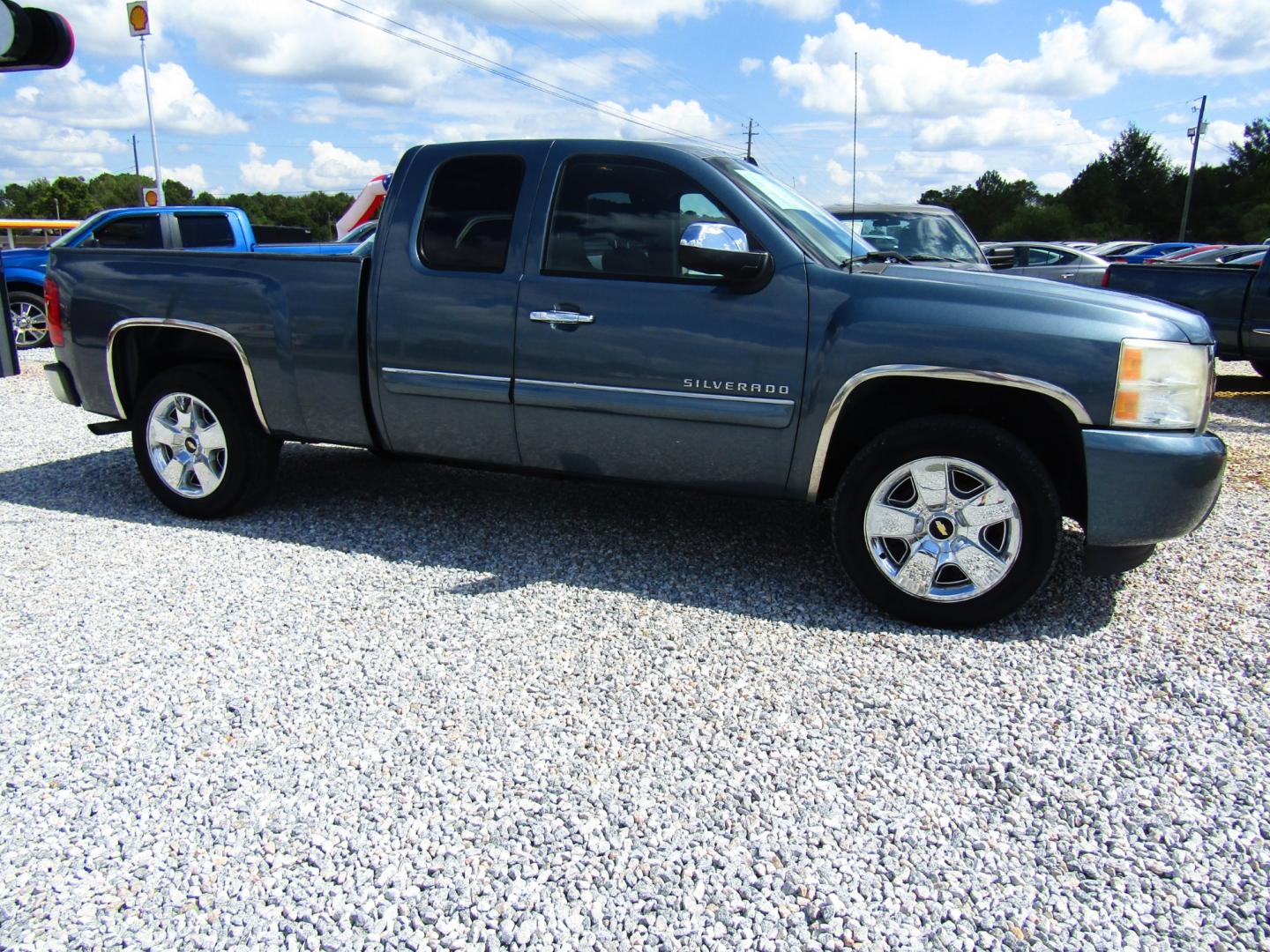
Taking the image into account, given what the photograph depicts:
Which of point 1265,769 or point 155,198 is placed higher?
point 155,198

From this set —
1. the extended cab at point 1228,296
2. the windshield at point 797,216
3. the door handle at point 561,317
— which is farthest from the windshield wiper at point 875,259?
the extended cab at point 1228,296

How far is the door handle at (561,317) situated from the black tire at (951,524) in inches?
49.1

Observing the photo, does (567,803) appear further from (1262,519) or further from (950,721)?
(1262,519)

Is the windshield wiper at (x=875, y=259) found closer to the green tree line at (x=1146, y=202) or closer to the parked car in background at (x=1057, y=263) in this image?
the parked car in background at (x=1057, y=263)

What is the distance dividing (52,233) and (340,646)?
76.4ft

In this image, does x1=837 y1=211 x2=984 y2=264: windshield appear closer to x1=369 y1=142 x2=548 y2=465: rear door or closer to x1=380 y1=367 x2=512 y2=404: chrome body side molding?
x1=369 y1=142 x2=548 y2=465: rear door

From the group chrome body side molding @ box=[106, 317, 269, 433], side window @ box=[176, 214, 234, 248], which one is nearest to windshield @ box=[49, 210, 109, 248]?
side window @ box=[176, 214, 234, 248]

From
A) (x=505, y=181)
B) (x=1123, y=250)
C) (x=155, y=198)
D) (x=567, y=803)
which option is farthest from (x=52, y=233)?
(x=1123, y=250)

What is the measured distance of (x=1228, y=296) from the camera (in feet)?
30.1

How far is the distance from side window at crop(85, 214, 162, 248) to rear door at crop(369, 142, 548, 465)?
844 cm

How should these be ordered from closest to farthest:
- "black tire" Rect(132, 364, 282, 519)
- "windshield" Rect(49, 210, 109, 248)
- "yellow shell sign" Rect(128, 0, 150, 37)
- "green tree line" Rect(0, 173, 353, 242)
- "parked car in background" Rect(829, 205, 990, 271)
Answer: "black tire" Rect(132, 364, 282, 519), "parked car in background" Rect(829, 205, 990, 271), "windshield" Rect(49, 210, 109, 248), "yellow shell sign" Rect(128, 0, 150, 37), "green tree line" Rect(0, 173, 353, 242)

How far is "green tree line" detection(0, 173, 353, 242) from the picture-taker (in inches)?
2876

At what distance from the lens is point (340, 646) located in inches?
138

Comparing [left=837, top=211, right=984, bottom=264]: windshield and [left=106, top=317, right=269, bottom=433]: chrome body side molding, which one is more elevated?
[left=837, top=211, right=984, bottom=264]: windshield
